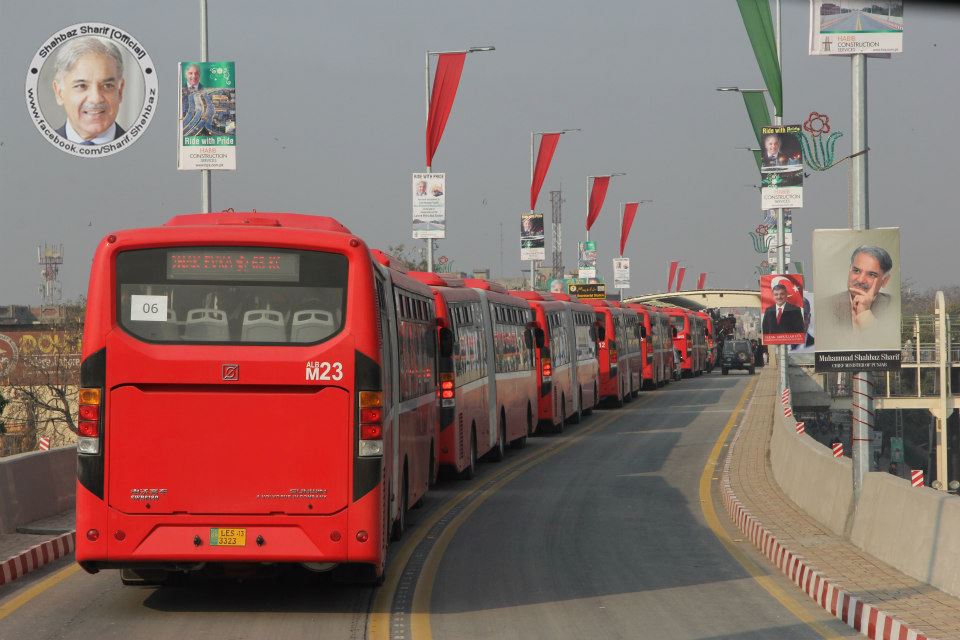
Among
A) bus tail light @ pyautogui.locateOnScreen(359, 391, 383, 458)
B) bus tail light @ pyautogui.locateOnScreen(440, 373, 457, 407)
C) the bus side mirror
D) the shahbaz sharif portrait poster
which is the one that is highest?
the shahbaz sharif portrait poster

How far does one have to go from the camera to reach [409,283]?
→ 51.3ft

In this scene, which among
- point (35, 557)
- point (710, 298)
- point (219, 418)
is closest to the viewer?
point (219, 418)

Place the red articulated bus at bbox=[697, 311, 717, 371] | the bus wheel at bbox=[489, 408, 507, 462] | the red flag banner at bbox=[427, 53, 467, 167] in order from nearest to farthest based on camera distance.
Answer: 1. the bus wheel at bbox=[489, 408, 507, 462]
2. the red flag banner at bbox=[427, 53, 467, 167]
3. the red articulated bus at bbox=[697, 311, 717, 371]

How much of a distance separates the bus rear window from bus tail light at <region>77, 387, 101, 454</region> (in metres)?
0.56

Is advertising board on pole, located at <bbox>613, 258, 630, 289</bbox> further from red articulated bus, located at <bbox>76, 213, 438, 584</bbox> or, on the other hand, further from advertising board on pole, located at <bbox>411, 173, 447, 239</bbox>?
red articulated bus, located at <bbox>76, 213, 438, 584</bbox>

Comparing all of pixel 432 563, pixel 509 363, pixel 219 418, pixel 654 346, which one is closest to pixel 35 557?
pixel 219 418

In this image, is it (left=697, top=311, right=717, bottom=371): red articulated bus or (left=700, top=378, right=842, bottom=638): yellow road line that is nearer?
(left=700, top=378, right=842, bottom=638): yellow road line

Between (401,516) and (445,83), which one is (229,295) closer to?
(401,516)

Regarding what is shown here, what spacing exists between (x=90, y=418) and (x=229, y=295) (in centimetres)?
140

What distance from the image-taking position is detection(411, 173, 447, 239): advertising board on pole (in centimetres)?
3550

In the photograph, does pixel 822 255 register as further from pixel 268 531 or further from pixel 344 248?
pixel 268 531

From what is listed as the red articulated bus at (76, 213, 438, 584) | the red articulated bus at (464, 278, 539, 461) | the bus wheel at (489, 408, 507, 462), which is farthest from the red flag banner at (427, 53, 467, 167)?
the red articulated bus at (76, 213, 438, 584)

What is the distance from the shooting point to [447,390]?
65.6 feet

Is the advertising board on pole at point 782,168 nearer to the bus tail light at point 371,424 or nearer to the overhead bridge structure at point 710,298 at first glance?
the bus tail light at point 371,424
